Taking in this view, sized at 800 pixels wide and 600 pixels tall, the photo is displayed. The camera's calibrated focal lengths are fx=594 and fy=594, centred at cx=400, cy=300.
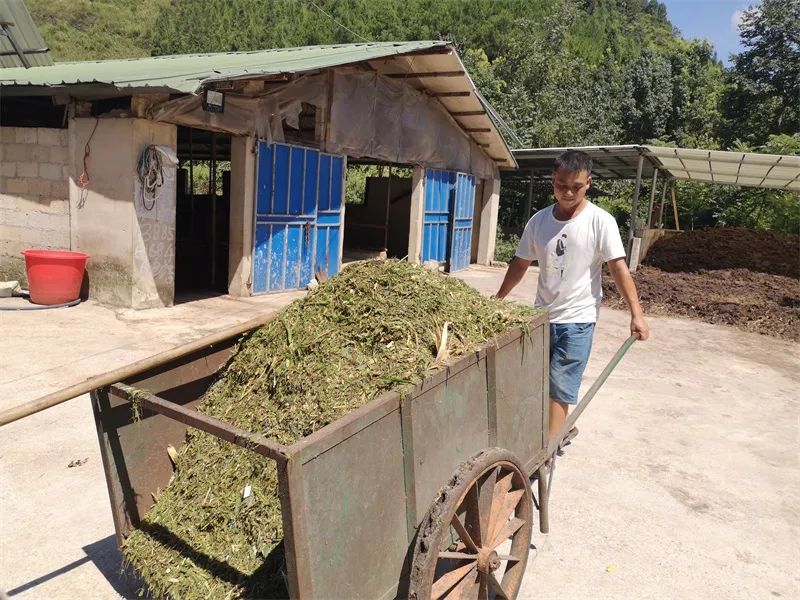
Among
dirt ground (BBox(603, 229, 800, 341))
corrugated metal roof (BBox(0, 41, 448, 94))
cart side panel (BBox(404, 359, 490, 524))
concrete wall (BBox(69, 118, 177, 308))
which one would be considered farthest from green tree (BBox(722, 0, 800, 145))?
cart side panel (BBox(404, 359, 490, 524))

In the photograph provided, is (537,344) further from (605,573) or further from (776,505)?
(776,505)

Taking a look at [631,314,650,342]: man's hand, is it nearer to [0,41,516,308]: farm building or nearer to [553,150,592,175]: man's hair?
[553,150,592,175]: man's hair

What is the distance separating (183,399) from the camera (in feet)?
8.30

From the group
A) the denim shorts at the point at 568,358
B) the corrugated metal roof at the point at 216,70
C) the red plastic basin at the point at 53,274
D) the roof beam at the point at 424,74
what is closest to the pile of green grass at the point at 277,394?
the denim shorts at the point at 568,358

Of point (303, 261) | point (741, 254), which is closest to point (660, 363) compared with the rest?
point (303, 261)

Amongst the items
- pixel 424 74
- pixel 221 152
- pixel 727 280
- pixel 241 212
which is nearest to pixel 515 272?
pixel 241 212

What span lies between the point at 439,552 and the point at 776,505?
9.17 ft

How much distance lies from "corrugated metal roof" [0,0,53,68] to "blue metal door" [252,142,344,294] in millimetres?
6422

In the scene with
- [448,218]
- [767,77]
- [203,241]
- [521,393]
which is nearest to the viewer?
[521,393]

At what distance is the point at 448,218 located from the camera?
45.8ft

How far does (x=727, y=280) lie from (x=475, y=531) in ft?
40.4

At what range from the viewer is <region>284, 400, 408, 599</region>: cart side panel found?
1.54 meters

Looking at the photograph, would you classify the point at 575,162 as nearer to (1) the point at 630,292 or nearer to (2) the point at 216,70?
(1) the point at 630,292

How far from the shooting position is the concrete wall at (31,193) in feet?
24.6
